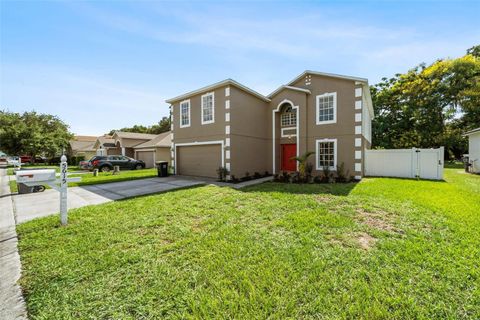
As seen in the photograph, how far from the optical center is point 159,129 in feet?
151

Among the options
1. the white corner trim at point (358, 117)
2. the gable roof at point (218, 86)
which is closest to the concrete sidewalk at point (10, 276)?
the gable roof at point (218, 86)

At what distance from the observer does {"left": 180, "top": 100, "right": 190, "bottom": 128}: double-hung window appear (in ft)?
44.3

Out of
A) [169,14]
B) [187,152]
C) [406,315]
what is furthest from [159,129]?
[406,315]

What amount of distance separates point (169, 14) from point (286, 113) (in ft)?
28.1

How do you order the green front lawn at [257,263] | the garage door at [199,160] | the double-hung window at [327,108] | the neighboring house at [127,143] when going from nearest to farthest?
the green front lawn at [257,263] → the double-hung window at [327,108] → the garage door at [199,160] → the neighboring house at [127,143]

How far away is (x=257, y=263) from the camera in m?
3.10

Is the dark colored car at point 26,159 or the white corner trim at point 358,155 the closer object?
the white corner trim at point 358,155

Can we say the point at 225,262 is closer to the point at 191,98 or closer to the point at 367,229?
the point at 367,229

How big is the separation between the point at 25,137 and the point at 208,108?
3479cm

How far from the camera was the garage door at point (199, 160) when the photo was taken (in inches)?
477

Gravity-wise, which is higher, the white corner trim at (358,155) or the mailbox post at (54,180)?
the white corner trim at (358,155)

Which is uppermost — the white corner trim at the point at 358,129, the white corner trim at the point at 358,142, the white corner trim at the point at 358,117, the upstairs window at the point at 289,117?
the upstairs window at the point at 289,117

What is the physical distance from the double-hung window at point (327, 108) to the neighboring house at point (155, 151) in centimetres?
1565

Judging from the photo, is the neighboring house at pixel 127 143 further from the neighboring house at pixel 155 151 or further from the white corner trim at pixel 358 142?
the white corner trim at pixel 358 142
